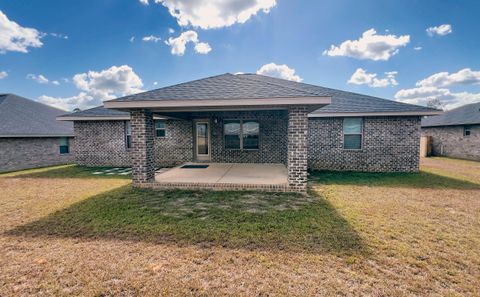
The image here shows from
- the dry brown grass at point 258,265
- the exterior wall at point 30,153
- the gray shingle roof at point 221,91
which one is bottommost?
the dry brown grass at point 258,265

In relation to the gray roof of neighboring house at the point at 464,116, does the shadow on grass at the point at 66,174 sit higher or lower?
lower

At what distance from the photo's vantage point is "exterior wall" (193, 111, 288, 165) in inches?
409

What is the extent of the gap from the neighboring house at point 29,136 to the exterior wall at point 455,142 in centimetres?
2871

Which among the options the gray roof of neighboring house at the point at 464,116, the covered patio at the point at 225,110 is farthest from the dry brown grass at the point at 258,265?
the gray roof of neighboring house at the point at 464,116

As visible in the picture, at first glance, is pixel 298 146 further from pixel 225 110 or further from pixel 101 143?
pixel 101 143

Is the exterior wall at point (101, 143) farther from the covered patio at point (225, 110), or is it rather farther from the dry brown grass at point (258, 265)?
the dry brown grass at point (258, 265)

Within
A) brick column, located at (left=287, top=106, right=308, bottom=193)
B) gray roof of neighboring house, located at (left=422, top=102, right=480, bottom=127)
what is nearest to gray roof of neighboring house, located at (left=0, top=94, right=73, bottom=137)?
brick column, located at (left=287, top=106, right=308, bottom=193)

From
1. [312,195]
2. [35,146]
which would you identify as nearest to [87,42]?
[35,146]

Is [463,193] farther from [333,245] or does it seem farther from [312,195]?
[333,245]

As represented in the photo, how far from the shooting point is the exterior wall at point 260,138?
10.4m

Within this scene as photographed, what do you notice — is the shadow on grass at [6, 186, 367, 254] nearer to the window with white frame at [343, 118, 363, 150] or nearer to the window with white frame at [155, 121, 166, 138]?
the window with white frame at [343, 118, 363, 150]

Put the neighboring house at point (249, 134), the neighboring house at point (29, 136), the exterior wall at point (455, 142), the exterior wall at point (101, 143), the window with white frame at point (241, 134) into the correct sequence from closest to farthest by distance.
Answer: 1. the neighboring house at point (249, 134)
2. the window with white frame at point (241, 134)
3. the neighboring house at point (29, 136)
4. the exterior wall at point (101, 143)
5. the exterior wall at point (455, 142)

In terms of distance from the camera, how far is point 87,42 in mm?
14945

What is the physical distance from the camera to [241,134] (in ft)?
35.2
